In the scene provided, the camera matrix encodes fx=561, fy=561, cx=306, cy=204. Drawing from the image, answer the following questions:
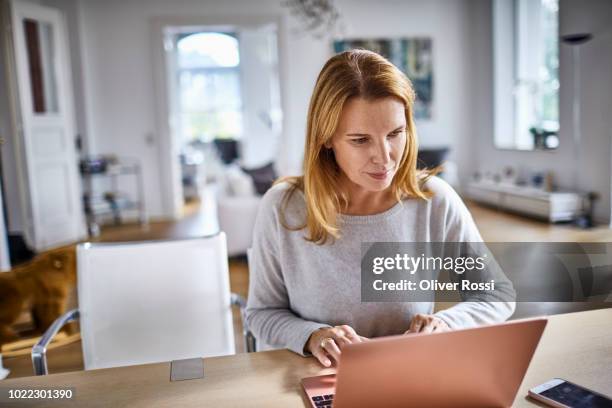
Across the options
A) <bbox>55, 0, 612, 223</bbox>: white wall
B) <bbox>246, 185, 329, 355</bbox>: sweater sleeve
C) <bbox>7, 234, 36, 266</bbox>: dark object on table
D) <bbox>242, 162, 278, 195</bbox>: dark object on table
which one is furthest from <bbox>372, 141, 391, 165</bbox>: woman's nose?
<bbox>55, 0, 612, 223</bbox>: white wall

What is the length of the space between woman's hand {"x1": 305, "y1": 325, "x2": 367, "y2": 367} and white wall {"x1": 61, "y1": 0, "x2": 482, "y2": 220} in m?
5.35

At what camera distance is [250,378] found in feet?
3.10

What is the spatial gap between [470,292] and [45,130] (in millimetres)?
4973

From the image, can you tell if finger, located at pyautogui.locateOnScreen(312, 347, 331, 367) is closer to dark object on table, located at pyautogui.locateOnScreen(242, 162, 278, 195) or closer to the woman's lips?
the woman's lips

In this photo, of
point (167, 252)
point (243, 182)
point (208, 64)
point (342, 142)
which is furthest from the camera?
point (208, 64)

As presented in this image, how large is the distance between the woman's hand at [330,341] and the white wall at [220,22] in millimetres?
5350

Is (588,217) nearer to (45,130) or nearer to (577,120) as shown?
(577,120)

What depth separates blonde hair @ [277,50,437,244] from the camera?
108 centimetres

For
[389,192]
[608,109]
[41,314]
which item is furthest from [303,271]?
[608,109]

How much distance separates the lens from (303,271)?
1.22 metres

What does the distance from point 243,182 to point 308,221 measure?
346 cm

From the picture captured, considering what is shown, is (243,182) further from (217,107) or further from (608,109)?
(217,107)

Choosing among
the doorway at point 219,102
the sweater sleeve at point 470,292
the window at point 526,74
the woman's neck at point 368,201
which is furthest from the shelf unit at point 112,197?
the sweater sleeve at point 470,292

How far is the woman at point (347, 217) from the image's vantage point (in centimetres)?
108
